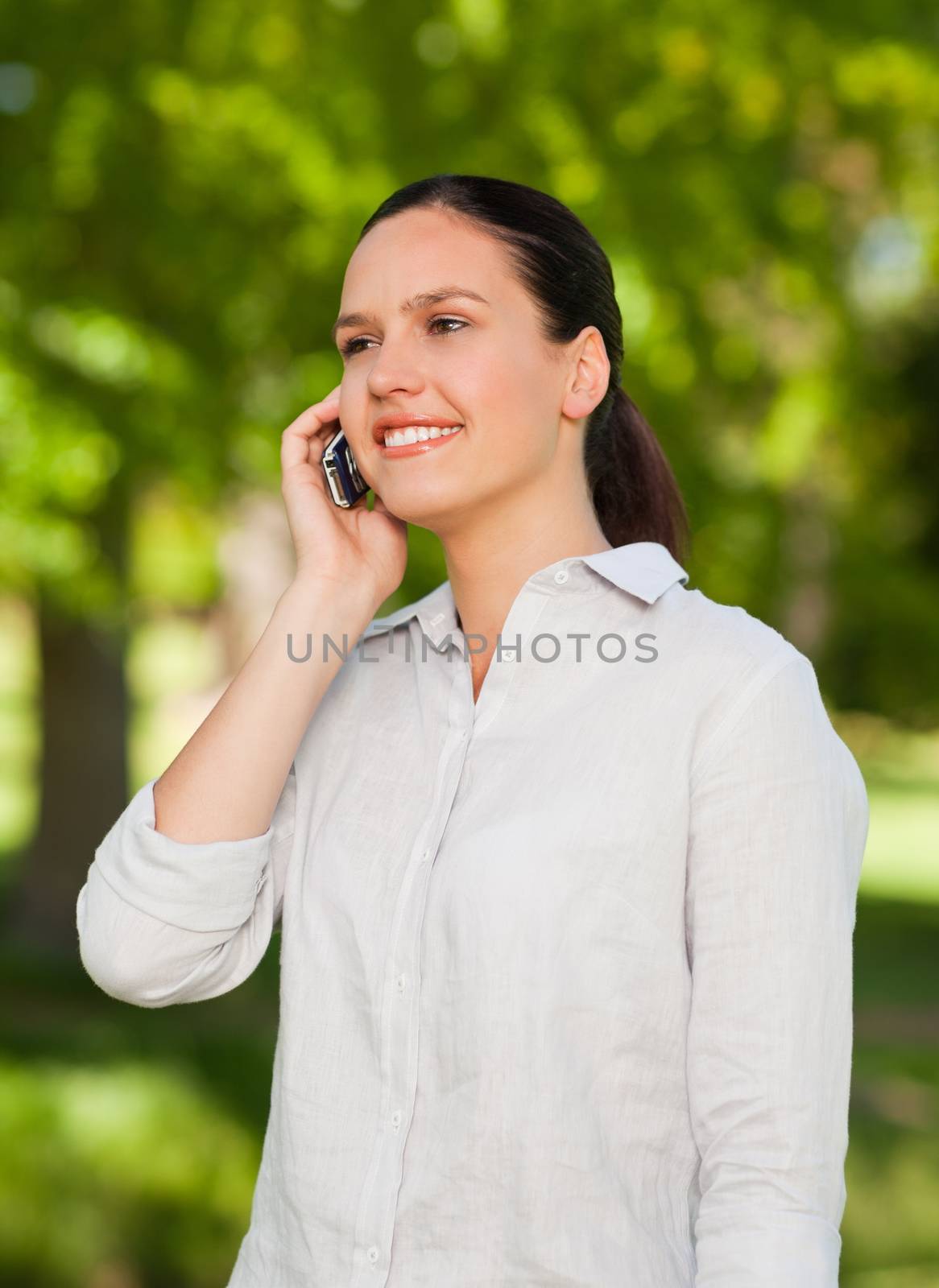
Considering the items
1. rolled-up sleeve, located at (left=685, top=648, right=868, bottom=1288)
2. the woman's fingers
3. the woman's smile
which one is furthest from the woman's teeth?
rolled-up sleeve, located at (left=685, top=648, right=868, bottom=1288)

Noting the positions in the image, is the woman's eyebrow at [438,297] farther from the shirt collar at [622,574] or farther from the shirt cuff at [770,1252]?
the shirt cuff at [770,1252]

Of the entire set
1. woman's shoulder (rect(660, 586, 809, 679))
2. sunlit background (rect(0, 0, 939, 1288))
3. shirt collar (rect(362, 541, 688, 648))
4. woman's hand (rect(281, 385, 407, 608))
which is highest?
sunlit background (rect(0, 0, 939, 1288))

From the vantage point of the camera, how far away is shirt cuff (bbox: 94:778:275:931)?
1855 mm

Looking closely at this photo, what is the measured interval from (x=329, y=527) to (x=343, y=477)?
10 centimetres

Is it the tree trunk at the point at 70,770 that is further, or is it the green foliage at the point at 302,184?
the tree trunk at the point at 70,770

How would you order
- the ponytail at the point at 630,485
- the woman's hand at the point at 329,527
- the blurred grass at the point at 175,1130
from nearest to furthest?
the woman's hand at the point at 329,527, the ponytail at the point at 630,485, the blurred grass at the point at 175,1130

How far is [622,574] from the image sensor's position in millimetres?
1924

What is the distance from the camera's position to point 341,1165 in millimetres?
1731

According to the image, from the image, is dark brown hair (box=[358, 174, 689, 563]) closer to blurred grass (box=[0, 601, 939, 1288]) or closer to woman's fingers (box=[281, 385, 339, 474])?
woman's fingers (box=[281, 385, 339, 474])

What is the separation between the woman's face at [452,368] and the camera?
1921mm

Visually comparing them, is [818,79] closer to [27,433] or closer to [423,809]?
[27,433]

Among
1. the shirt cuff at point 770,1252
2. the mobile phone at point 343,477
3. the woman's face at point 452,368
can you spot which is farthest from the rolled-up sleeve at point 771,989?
the mobile phone at point 343,477

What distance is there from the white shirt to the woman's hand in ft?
1.17

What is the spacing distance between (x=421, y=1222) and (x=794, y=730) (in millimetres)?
711
